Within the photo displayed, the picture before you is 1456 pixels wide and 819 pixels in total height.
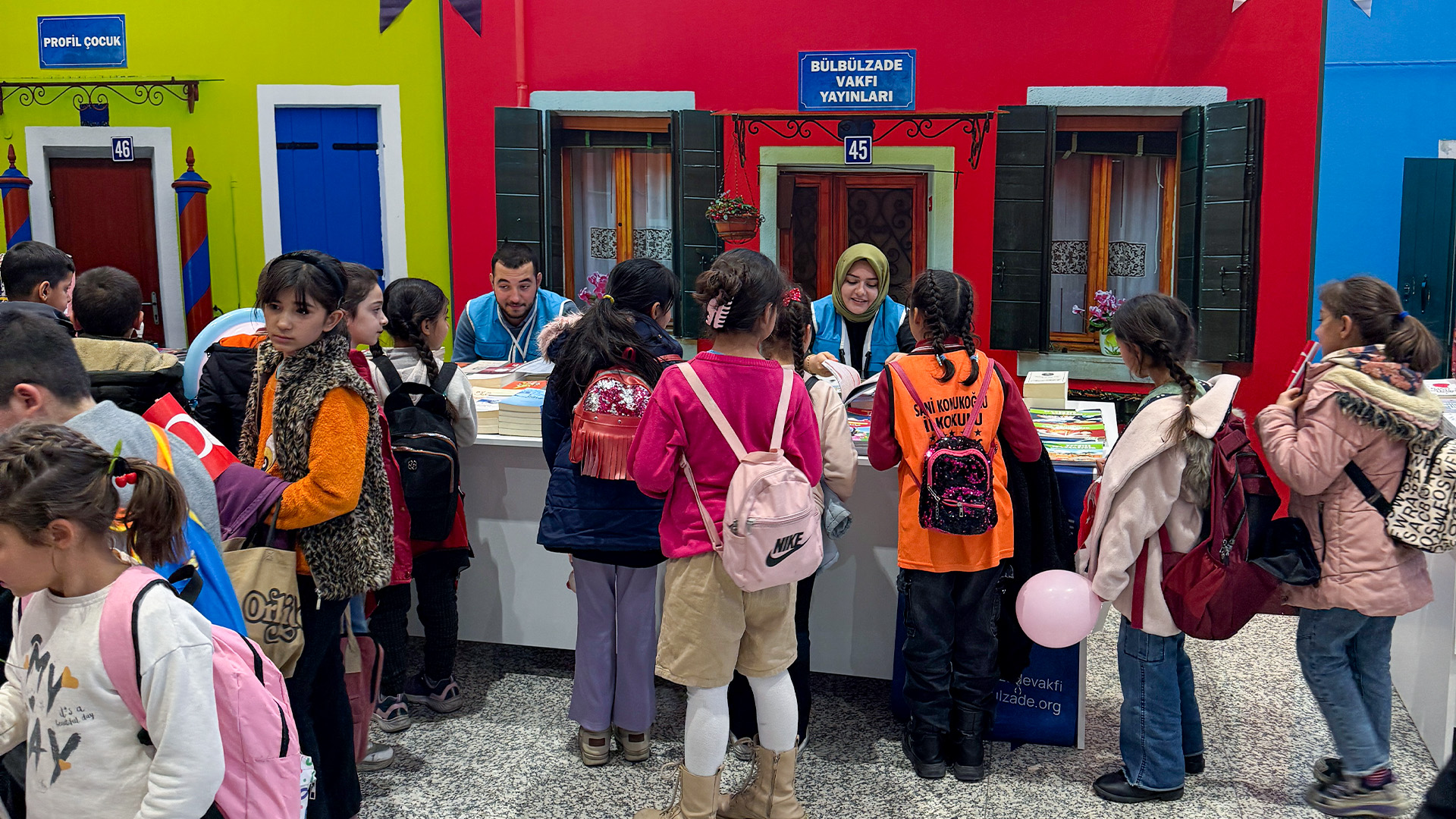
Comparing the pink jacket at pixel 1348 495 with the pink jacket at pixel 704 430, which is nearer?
the pink jacket at pixel 704 430

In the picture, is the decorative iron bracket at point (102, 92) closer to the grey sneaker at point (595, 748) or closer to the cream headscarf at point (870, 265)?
the cream headscarf at point (870, 265)

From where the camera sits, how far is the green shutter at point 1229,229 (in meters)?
5.41

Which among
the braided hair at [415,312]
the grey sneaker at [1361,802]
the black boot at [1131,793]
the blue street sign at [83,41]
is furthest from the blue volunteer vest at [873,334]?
the blue street sign at [83,41]

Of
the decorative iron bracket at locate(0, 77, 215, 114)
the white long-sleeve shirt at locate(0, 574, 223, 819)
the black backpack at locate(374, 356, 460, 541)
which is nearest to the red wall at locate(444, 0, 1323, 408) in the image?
the decorative iron bracket at locate(0, 77, 215, 114)

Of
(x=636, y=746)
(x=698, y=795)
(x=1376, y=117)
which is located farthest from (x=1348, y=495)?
(x=1376, y=117)

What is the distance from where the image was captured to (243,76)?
21.2 ft

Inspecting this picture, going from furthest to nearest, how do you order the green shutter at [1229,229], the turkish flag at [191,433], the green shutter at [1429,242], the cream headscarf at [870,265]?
the green shutter at [1229,229] < the green shutter at [1429,242] < the cream headscarf at [870,265] < the turkish flag at [191,433]

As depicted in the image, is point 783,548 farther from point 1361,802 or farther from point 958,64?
point 958,64

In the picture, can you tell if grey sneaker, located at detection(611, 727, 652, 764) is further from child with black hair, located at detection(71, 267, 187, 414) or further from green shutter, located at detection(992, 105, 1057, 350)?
green shutter, located at detection(992, 105, 1057, 350)

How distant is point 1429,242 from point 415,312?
457 centimetres

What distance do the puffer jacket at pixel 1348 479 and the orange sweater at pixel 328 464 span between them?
7.59ft

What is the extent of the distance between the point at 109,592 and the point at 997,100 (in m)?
5.18

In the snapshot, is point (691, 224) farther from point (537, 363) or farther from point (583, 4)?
point (537, 363)

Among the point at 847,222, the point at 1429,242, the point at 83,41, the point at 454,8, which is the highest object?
the point at 454,8
